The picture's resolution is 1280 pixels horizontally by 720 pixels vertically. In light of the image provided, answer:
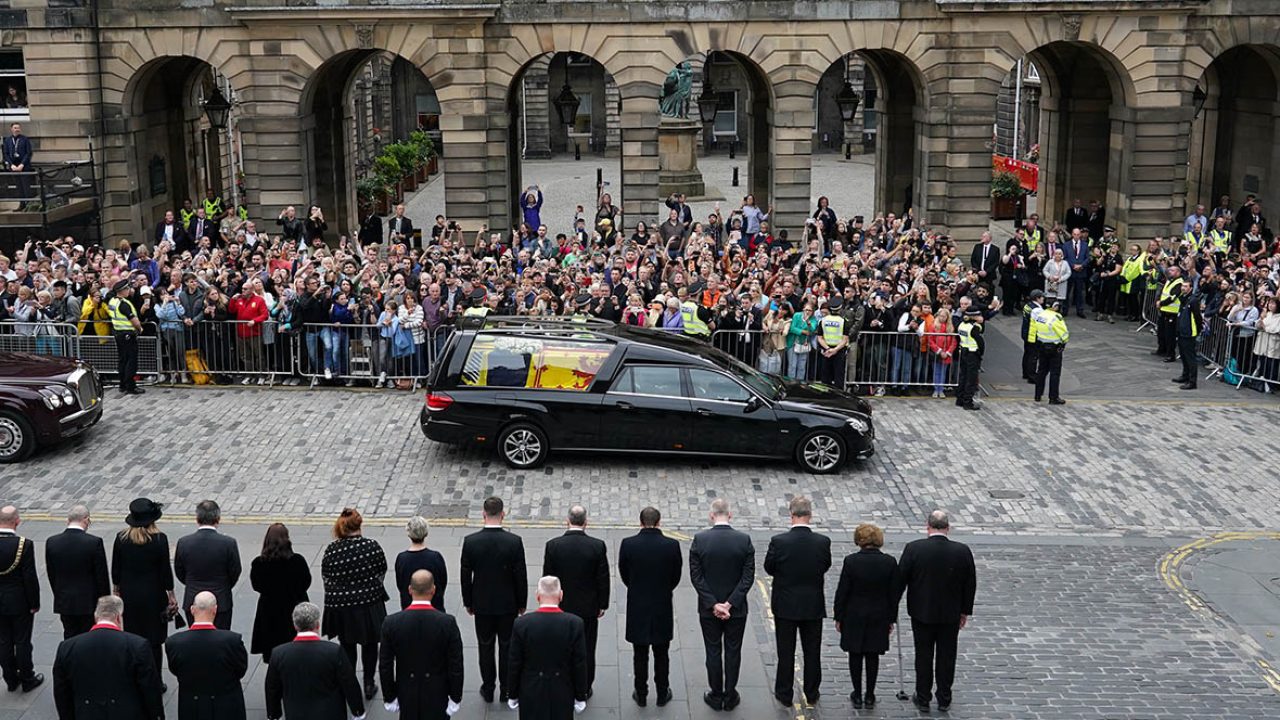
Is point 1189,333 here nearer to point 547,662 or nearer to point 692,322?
point 692,322

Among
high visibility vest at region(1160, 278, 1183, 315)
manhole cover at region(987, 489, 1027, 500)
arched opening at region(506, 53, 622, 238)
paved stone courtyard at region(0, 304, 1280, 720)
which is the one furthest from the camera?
arched opening at region(506, 53, 622, 238)

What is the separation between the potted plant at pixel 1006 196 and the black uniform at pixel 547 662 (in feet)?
109

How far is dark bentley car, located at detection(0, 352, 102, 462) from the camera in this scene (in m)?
18.0

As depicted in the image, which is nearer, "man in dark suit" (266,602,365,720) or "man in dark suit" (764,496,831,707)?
"man in dark suit" (266,602,365,720)

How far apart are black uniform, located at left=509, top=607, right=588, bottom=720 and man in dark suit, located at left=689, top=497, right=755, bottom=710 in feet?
4.95

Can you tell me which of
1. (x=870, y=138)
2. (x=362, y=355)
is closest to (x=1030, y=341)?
(x=362, y=355)

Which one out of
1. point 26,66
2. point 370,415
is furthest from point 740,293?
point 26,66

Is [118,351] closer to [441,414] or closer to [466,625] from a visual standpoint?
[441,414]

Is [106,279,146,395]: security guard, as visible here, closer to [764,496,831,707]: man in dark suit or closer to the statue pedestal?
[764,496,831,707]: man in dark suit

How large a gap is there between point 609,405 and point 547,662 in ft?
25.0

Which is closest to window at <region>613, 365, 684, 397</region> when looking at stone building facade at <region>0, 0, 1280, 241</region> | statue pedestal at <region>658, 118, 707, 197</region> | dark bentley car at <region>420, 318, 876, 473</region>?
dark bentley car at <region>420, 318, 876, 473</region>

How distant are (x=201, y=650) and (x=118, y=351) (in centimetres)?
1247

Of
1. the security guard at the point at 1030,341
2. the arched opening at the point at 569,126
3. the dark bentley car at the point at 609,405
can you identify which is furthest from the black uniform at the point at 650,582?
the arched opening at the point at 569,126

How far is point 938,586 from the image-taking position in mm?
11617
